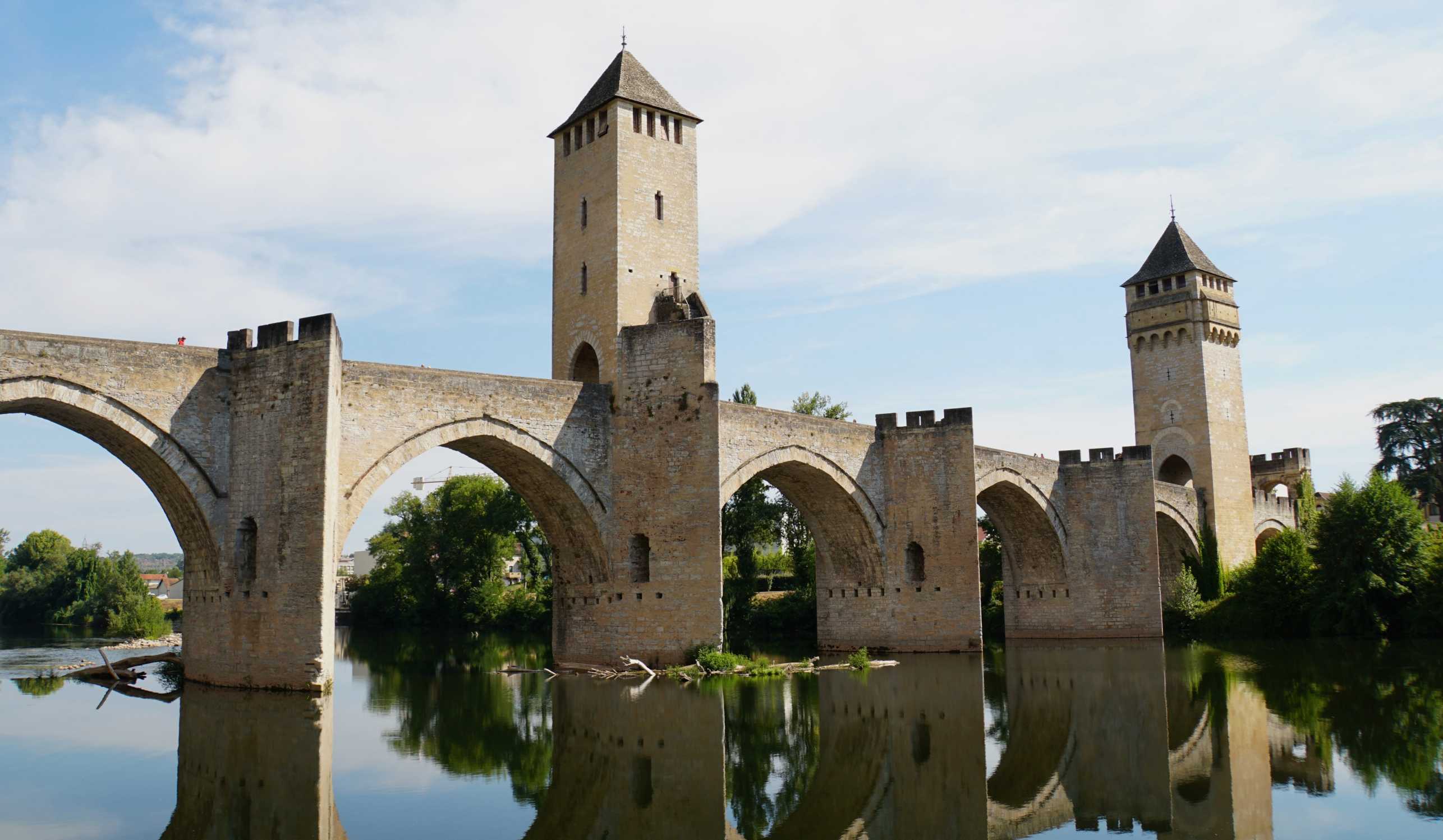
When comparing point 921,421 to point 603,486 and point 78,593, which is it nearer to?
point 603,486

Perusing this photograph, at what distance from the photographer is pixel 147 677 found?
19266 mm

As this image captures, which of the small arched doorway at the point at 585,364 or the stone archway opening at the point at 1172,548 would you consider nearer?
the small arched doorway at the point at 585,364

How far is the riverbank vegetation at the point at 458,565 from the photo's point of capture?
140 feet

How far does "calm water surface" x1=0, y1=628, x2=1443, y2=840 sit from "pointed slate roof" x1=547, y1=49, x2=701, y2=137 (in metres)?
12.3

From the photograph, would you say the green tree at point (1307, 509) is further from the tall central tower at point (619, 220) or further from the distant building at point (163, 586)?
the distant building at point (163, 586)

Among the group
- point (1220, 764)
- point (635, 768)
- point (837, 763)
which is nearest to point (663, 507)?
point (837, 763)

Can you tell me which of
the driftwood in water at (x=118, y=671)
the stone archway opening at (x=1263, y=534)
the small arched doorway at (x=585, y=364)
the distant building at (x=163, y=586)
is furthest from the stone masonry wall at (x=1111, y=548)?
the distant building at (x=163, y=586)

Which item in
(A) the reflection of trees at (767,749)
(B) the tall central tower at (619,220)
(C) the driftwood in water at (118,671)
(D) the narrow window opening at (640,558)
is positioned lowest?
(A) the reflection of trees at (767,749)

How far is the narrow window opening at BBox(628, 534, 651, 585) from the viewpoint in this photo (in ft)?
68.7

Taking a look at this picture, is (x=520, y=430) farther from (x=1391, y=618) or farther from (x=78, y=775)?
(x=1391, y=618)

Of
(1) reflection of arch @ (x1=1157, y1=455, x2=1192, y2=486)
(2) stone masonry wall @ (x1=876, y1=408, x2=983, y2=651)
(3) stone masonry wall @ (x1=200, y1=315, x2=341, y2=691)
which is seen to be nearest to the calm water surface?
(3) stone masonry wall @ (x1=200, y1=315, x2=341, y2=691)

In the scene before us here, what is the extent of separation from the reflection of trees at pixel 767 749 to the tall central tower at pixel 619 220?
27.8ft

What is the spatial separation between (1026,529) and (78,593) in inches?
1441

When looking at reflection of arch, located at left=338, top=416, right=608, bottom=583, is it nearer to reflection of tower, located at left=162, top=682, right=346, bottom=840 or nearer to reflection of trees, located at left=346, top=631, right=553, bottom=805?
reflection of trees, located at left=346, top=631, right=553, bottom=805
